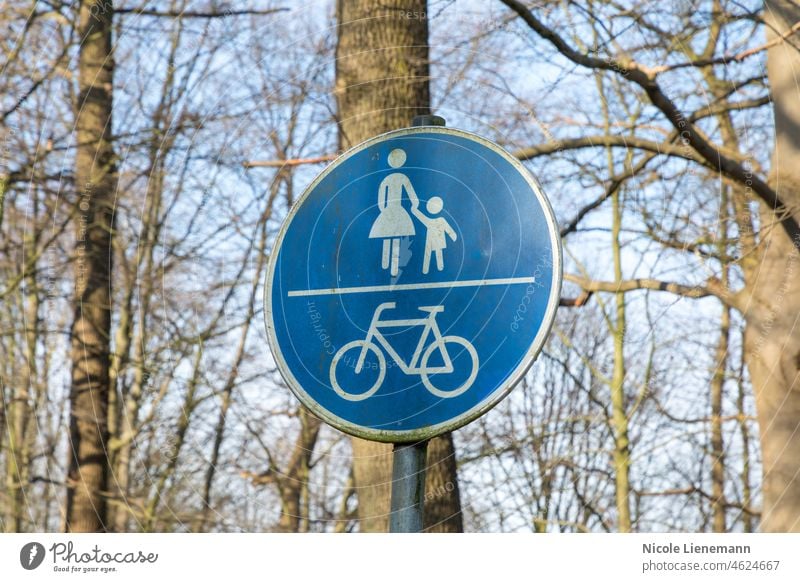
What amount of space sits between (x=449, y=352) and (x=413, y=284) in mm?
196

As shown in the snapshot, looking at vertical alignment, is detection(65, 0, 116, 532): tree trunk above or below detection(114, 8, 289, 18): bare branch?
below

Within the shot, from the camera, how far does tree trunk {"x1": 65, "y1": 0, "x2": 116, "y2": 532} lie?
378 inches

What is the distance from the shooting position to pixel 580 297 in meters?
8.02

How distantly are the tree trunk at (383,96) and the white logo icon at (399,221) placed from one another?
11.0 feet

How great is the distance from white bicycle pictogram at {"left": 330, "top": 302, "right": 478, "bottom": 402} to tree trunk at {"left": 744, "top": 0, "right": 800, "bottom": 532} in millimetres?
5250

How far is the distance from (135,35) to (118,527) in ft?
16.5

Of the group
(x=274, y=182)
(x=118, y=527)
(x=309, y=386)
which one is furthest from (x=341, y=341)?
(x=118, y=527)

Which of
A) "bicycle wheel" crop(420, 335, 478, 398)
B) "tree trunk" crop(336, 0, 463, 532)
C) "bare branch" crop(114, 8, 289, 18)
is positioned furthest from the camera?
"bare branch" crop(114, 8, 289, 18)

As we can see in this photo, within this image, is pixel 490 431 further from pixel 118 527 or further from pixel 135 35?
pixel 135 35

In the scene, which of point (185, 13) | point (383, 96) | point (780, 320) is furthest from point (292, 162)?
point (185, 13)

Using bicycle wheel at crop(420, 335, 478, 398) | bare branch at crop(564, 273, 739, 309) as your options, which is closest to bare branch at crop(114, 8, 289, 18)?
bare branch at crop(564, 273, 739, 309)

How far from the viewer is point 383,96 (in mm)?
6238

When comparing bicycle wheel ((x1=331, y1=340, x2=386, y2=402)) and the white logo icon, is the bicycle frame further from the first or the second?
the white logo icon

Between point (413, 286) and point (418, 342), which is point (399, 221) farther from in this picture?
point (418, 342)
